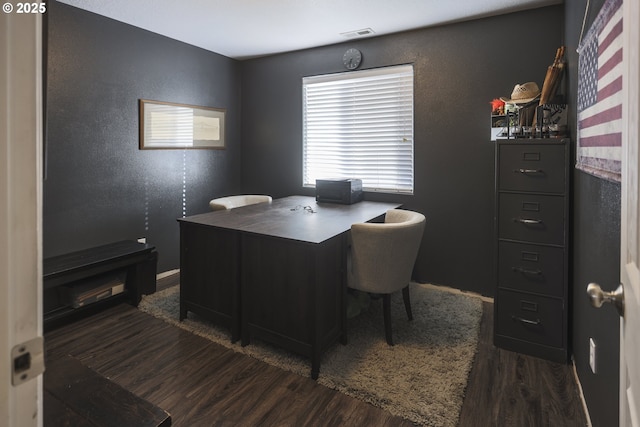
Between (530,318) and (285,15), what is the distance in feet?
9.60

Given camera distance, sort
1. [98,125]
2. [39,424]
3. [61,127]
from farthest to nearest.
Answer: [98,125] → [61,127] → [39,424]

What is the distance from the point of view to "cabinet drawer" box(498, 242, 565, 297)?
89.7 inches

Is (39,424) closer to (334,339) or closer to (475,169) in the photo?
(334,339)

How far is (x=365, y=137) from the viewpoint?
3.92 meters

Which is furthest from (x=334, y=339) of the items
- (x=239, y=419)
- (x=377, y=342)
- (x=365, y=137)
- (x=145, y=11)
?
(x=145, y=11)

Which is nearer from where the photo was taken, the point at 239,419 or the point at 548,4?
the point at 239,419

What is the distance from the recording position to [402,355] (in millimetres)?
2369

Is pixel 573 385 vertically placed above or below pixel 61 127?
below

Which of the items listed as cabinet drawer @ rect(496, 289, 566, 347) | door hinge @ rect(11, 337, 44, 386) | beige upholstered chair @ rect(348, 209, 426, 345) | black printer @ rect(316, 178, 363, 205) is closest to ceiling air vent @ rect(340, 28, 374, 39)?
black printer @ rect(316, 178, 363, 205)

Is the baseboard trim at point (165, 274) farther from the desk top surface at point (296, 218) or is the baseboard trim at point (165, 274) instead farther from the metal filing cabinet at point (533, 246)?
the metal filing cabinet at point (533, 246)

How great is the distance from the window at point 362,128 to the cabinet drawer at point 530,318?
5.01ft

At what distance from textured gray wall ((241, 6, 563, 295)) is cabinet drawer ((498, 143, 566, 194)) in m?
0.92

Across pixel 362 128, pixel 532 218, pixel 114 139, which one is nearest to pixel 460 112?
pixel 362 128

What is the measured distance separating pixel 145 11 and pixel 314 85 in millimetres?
1750
